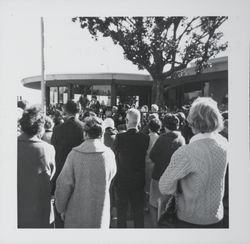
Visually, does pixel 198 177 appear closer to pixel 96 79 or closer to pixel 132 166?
pixel 132 166

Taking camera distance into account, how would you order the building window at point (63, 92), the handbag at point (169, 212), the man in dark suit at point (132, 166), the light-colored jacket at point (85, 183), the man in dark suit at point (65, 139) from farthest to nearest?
the building window at point (63, 92) < the man in dark suit at point (65, 139) < the man in dark suit at point (132, 166) < the light-colored jacket at point (85, 183) < the handbag at point (169, 212)

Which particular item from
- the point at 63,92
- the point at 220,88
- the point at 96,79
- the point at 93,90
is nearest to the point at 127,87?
the point at 96,79

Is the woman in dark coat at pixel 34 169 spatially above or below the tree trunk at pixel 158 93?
below

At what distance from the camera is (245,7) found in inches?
119

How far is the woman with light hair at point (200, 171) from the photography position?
1.99 m

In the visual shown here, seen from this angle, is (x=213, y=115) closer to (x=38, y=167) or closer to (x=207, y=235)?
(x=207, y=235)

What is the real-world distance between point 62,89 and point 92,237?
6.47 meters

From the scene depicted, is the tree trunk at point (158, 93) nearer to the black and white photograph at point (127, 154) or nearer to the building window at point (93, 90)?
the black and white photograph at point (127, 154)

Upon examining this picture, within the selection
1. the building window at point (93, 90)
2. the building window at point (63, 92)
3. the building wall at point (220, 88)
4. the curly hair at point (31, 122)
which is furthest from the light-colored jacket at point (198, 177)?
the building window at point (63, 92)

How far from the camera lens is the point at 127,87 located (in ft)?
26.9

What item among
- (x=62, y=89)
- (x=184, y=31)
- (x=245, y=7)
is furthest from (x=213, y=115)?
(x=62, y=89)

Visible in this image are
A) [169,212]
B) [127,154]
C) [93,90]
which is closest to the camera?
[169,212]

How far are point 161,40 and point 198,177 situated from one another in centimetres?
284

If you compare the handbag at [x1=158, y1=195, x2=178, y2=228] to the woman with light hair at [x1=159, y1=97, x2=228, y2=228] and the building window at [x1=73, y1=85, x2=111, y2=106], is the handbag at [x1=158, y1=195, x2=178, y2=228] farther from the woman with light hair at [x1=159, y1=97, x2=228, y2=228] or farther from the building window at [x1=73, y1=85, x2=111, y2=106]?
the building window at [x1=73, y1=85, x2=111, y2=106]
